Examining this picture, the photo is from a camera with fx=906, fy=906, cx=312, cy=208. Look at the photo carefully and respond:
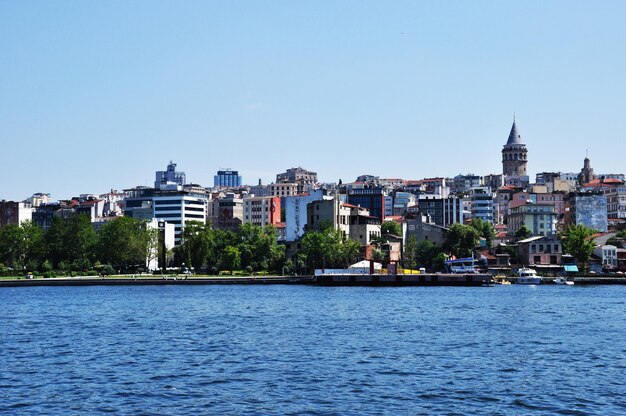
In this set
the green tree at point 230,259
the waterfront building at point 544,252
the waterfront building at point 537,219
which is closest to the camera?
the waterfront building at point 544,252

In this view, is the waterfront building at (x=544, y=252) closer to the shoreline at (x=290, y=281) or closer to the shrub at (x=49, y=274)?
the shoreline at (x=290, y=281)

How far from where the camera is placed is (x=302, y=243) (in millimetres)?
126938

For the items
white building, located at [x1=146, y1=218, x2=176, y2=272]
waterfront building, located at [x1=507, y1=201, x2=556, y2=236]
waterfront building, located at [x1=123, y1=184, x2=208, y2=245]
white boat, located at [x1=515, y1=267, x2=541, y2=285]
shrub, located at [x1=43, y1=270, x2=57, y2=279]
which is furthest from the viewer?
waterfront building, located at [x1=123, y1=184, x2=208, y2=245]

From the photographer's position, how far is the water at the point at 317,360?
27672 mm

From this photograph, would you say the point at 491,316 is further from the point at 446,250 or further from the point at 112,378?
the point at 446,250

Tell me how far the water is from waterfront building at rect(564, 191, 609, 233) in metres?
99.7

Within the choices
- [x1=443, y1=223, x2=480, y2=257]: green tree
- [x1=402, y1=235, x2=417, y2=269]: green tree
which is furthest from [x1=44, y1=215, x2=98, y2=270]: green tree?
[x1=443, y1=223, x2=480, y2=257]: green tree

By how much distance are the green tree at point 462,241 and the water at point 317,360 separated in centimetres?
6784

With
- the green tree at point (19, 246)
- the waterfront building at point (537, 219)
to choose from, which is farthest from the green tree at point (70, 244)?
the waterfront building at point (537, 219)

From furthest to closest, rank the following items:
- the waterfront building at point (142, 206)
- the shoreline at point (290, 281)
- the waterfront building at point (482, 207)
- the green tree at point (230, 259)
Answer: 1. the waterfront building at point (482, 207)
2. the waterfront building at point (142, 206)
3. the green tree at point (230, 259)
4. the shoreline at point (290, 281)

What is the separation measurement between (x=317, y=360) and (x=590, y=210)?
137 meters

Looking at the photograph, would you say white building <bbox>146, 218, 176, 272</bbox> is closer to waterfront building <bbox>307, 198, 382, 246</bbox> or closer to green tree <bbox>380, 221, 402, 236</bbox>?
waterfront building <bbox>307, 198, 382, 246</bbox>

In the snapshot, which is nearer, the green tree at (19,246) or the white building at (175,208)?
the green tree at (19,246)

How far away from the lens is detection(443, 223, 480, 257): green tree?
135 m
